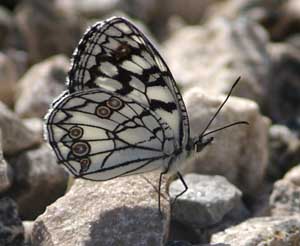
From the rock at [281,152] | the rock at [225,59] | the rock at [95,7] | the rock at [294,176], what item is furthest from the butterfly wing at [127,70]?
the rock at [95,7]

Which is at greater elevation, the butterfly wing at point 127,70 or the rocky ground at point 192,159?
the butterfly wing at point 127,70

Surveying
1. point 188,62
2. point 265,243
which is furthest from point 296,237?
point 188,62

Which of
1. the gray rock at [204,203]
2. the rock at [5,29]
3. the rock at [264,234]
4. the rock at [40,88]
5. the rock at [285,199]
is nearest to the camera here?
the rock at [264,234]

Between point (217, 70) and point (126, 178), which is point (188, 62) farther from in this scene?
point (126, 178)

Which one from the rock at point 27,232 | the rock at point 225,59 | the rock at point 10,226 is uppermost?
the rock at point 225,59

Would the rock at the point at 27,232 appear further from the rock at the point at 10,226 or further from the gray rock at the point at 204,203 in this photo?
the gray rock at the point at 204,203

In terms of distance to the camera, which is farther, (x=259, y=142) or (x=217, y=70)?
(x=217, y=70)

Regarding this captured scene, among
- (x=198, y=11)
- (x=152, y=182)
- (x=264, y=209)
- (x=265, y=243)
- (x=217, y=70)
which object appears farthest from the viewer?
(x=198, y=11)
